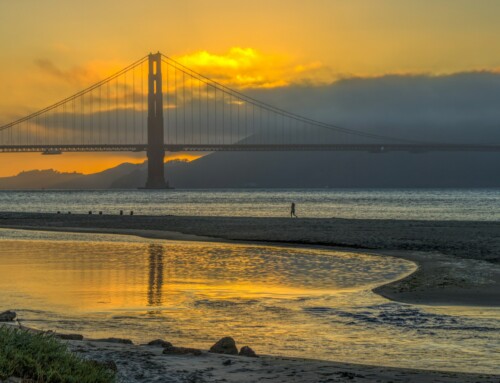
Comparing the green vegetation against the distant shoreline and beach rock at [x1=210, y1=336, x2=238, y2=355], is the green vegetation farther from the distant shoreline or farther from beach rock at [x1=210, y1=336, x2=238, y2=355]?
the distant shoreline

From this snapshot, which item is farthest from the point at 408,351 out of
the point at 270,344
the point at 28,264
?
the point at 28,264

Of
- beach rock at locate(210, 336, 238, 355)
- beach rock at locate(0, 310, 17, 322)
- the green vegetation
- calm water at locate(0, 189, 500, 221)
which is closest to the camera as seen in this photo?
the green vegetation

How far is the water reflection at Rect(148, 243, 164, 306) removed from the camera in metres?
15.0

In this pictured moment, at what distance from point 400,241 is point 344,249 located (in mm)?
3959

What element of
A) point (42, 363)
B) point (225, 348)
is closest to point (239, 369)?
point (225, 348)

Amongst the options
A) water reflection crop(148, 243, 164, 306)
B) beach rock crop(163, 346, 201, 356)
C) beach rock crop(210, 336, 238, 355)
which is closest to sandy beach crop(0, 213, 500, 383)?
beach rock crop(163, 346, 201, 356)

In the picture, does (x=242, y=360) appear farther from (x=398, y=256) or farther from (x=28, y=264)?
(x=398, y=256)

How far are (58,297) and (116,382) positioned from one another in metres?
8.06

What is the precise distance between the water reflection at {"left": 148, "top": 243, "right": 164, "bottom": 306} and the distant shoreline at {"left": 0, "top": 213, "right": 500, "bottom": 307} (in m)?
4.24

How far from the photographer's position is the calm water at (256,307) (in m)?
10.5

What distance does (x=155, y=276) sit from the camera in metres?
18.9

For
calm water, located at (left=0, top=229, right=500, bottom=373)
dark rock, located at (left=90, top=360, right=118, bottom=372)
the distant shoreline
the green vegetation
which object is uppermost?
the green vegetation

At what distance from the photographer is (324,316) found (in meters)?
13.0

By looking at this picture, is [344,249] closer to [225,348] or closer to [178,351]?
[225,348]
